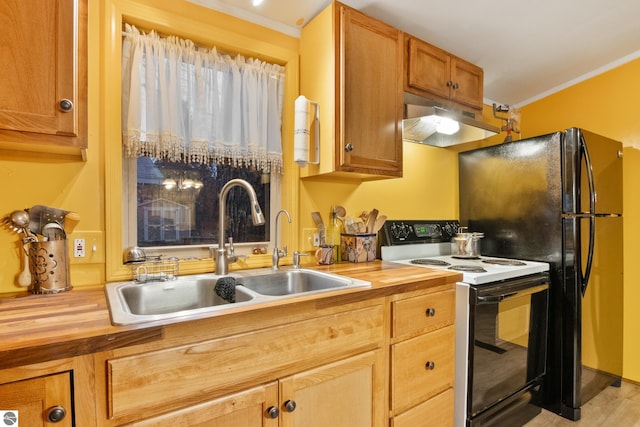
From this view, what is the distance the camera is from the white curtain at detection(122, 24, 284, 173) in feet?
4.93

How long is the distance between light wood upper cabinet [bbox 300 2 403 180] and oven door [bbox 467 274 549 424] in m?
0.84

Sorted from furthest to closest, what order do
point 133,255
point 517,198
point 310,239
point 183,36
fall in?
point 517,198 → point 310,239 → point 183,36 → point 133,255

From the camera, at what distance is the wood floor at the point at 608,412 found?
2051 millimetres

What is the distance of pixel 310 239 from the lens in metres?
1.97

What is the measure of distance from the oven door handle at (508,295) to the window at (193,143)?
3.85 ft

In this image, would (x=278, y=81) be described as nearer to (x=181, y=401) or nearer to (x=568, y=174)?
(x=181, y=401)

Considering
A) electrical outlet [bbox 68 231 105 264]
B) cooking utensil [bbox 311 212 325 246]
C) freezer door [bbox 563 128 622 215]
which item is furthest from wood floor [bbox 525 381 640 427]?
electrical outlet [bbox 68 231 105 264]

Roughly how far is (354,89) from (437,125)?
735 mm

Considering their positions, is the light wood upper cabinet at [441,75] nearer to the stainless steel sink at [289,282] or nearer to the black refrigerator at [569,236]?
the black refrigerator at [569,236]

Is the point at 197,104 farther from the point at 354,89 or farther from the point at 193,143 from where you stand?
the point at 354,89

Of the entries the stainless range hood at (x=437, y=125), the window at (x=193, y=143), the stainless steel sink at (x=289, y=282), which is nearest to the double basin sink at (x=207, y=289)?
the stainless steel sink at (x=289, y=282)

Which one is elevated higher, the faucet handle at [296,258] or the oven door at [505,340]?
the faucet handle at [296,258]

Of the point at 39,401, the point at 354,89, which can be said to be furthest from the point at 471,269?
the point at 39,401

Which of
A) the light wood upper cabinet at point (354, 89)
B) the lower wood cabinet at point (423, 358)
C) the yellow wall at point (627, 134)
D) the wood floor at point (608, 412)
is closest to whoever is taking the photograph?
the lower wood cabinet at point (423, 358)
